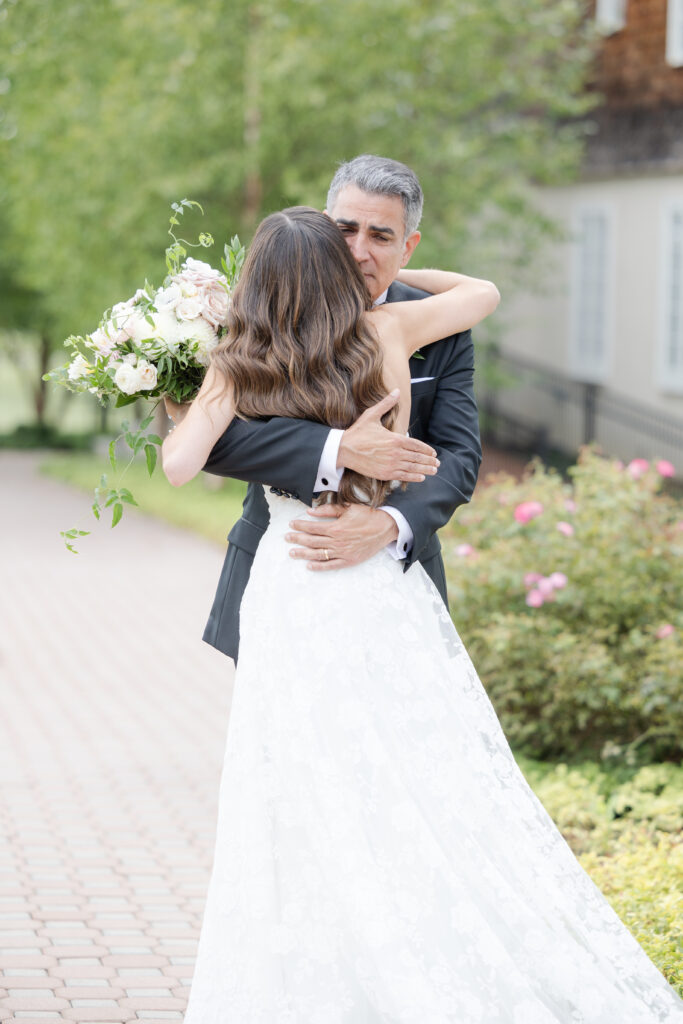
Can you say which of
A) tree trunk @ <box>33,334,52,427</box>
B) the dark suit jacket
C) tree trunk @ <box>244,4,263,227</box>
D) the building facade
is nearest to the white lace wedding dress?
the dark suit jacket

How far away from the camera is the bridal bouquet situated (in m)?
3.22

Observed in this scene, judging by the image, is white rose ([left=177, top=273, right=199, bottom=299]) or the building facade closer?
white rose ([left=177, top=273, right=199, bottom=299])

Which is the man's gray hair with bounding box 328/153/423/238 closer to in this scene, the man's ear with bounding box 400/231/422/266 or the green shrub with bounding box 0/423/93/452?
the man's ear with bounding box 400/231/422/266

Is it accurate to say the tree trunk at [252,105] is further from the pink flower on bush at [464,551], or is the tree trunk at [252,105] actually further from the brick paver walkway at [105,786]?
the pink flower on bush at [464,551]

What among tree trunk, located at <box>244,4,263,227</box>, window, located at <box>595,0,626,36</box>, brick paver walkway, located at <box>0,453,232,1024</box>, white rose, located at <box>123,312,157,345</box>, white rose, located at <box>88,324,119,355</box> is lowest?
brick paver walkway, located at <box>0,453,232,1024</box>

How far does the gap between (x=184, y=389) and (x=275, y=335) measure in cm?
32

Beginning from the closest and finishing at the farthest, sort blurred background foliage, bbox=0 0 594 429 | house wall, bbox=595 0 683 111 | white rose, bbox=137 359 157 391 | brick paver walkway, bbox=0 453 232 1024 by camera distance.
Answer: white rose, bbox=137 359 157 391 < brick paver walkway, bbox=0 453 232 1024 < blurred background foliage, bbox=0 0 594 429 < house wall, bbox=595 0 683 111

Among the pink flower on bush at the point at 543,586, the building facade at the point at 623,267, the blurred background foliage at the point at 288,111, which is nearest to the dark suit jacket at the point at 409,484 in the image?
the pink flower on bush at the point at 543,586

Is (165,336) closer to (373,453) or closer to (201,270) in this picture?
(201,270)

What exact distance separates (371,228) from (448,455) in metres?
0.59

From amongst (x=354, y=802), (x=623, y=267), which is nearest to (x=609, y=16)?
(x=623, y=267)

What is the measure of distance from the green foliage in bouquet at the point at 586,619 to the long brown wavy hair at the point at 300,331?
3.33 meters

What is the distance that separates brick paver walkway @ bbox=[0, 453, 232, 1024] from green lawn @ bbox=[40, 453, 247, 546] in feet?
7.98

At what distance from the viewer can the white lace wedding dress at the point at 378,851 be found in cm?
306
